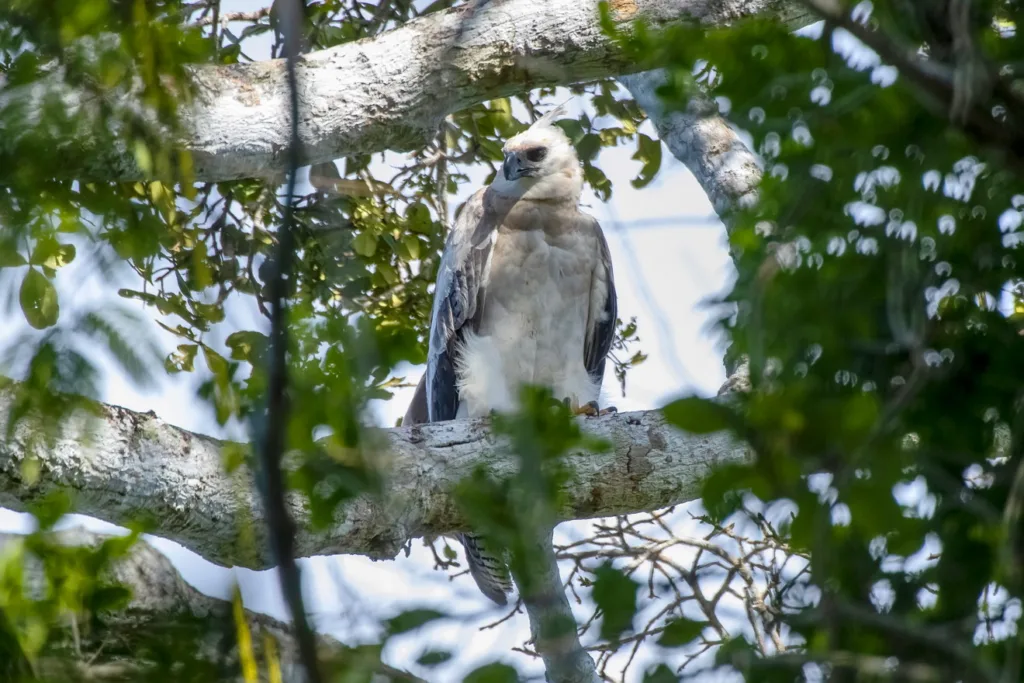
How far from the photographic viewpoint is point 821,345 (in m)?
0.90

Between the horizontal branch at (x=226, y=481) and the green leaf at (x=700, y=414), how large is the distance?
1.16 meters

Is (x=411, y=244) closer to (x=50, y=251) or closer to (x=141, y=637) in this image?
(x=50, y=251)

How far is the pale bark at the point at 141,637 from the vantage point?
987mm

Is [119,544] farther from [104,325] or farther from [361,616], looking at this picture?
[361,616]

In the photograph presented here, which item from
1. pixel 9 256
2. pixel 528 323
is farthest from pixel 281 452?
pixel 528 323

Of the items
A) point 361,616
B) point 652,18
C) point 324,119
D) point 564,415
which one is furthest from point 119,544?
point 652,18

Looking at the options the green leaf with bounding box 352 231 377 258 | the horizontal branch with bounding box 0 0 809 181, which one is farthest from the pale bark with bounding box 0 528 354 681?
the green leaf with bounding box 352 231 377 258

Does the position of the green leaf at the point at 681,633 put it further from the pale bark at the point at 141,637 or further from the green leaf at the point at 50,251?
the green leaf at the point at 50,251

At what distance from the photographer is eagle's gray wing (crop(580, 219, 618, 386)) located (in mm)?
4434

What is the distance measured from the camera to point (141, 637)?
113 cm

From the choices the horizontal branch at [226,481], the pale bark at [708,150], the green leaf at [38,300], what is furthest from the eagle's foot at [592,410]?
the green leaf at [38,300]

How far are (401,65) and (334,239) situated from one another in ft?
1.58

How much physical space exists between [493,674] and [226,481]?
1458mm

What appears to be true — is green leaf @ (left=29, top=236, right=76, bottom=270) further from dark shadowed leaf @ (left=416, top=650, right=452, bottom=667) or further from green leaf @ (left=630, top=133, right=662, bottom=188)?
green leaf @ (left=630, top=133, right=662, bottom=188)
